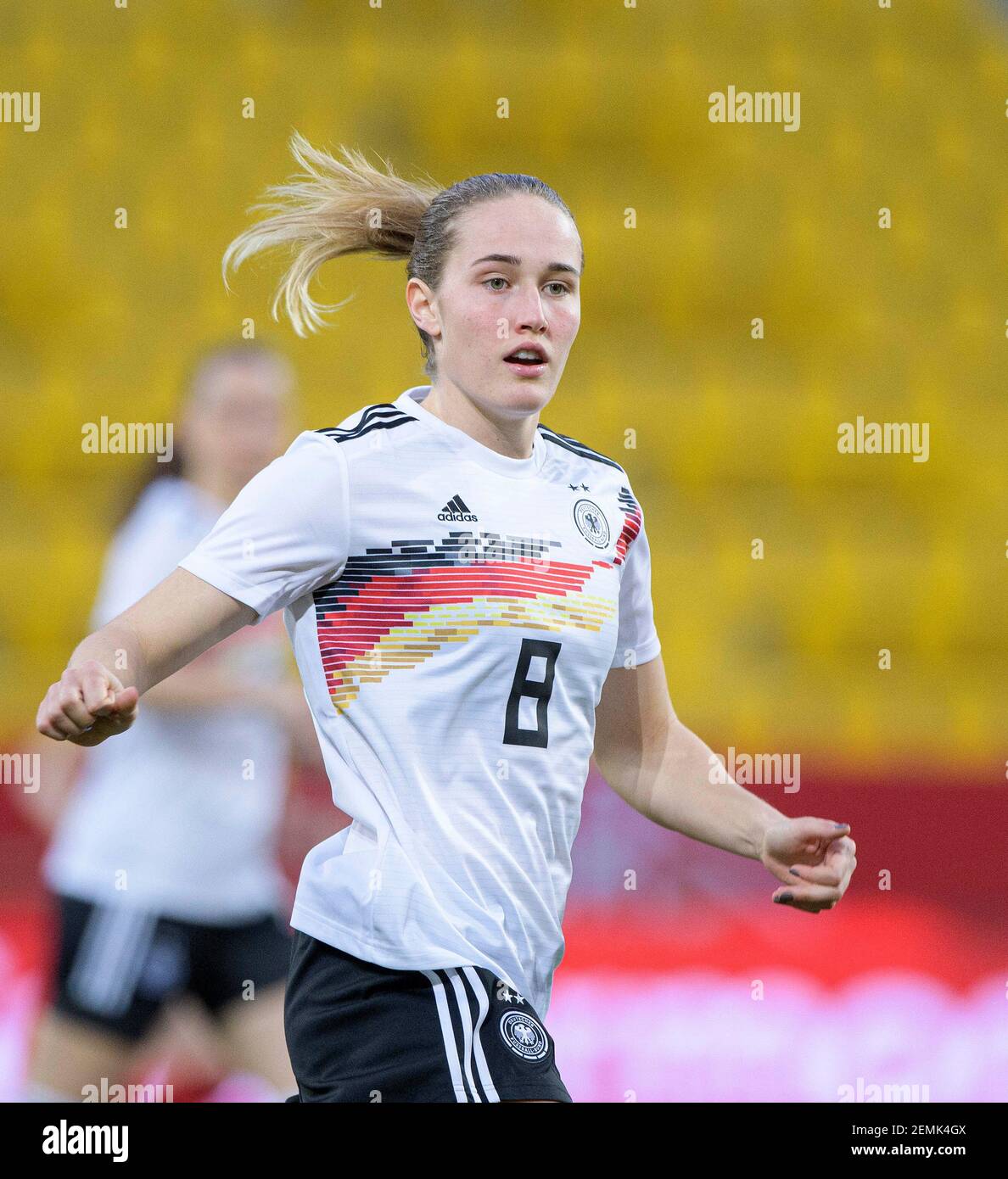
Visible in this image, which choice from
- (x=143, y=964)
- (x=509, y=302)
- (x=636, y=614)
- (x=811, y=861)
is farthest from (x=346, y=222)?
(x=143, y=964)

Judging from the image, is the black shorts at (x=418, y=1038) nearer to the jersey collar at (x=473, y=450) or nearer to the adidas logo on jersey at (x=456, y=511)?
the adidas logo on jersey at (x=456, y=511)

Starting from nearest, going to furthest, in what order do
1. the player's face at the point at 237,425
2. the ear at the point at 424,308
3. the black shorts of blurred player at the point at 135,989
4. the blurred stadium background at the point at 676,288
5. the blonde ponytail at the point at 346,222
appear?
Result: the ear at the point at 424,308 < the blonde ponytail at the point at 346,222 < the black shorts of blurred player at the point at 135,989 < the player's face at the point at 237,425 < the blurred stadium background at the point at 676,288

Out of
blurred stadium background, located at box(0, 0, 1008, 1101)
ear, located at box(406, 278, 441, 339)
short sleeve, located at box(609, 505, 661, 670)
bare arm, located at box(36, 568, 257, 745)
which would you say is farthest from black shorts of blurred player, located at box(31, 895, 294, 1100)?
blurred stadium background, located at box(0, 0, 1008, 1101)

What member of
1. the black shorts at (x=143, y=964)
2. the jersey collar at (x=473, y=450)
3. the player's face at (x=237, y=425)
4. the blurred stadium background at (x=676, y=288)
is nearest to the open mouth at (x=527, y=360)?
the jersey collar at (x=473, y=450)

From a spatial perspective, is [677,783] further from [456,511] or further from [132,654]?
[132,654]

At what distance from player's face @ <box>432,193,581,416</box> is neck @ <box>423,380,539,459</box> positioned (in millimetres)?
20

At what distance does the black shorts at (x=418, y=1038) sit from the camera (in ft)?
6.27

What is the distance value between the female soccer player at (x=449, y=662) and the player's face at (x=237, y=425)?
1337 millimetres

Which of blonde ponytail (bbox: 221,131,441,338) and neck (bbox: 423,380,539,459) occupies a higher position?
blonde ponytail (bbox: 221,131,441,338)

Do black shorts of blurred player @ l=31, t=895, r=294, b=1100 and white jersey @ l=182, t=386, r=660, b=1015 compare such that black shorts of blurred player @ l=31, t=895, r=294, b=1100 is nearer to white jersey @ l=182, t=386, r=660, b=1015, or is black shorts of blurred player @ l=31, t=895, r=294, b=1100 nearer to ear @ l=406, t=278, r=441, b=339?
white jersey @ l=182, t=386, r=660, b=1015

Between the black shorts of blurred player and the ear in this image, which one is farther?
the black shorts of blurred player

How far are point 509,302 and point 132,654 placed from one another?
2.55ft

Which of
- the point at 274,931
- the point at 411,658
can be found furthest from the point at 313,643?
the point at 274,931

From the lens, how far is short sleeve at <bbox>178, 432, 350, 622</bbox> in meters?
1.99
